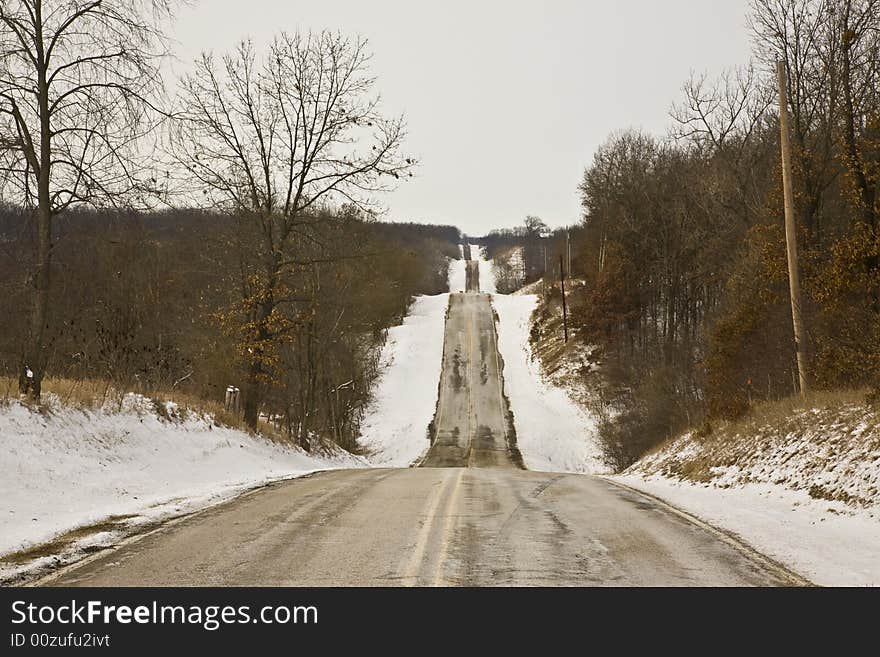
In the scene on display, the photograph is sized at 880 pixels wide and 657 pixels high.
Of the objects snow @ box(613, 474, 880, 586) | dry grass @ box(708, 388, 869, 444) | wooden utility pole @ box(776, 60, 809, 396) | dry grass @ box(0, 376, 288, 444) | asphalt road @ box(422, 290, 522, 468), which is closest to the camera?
snow @ box(613, 474, 880, 586)

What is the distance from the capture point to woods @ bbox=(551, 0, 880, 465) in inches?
860

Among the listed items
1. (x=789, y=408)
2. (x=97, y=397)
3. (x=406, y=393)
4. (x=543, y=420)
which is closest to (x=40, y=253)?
(x=97, y=397)

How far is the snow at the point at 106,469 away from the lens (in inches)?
354

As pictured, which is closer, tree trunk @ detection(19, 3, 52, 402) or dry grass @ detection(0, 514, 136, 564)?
dry grass @ detection(0, 514, 136, 564)

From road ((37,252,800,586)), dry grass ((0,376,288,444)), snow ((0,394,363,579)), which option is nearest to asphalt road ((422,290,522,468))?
dry grass ((0,376,288,444))

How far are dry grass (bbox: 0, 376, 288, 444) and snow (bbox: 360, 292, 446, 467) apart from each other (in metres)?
20.2

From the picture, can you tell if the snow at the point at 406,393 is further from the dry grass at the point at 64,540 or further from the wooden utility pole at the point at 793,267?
the dry grass at the point at 64,540

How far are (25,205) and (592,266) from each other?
5765cm

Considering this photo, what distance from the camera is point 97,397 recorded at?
13977mm

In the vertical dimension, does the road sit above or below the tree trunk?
below

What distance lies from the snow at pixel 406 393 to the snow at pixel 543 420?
602cm

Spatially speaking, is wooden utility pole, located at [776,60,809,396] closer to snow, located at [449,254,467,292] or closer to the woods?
the woods

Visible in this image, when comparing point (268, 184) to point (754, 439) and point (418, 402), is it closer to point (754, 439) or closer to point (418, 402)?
point (754, 439)

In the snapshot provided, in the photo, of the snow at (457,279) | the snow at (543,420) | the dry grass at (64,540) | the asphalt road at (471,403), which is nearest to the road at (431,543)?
the dry grass at (64,540)
